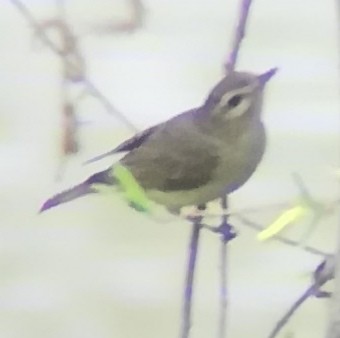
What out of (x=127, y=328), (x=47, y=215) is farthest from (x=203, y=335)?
(x=47, y=215)

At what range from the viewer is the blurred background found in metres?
0.79

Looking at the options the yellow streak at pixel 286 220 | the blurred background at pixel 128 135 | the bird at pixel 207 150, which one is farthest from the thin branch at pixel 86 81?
the yellow streak at pixel 286 220

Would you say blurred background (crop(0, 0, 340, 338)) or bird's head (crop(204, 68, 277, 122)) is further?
blurred background (crop(0, 0, 340, 338))

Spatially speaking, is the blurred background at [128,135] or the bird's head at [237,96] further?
the blurred background at [128,135]

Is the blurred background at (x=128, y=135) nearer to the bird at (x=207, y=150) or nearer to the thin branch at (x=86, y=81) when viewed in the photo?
the thin branch at (x=86, y=81)

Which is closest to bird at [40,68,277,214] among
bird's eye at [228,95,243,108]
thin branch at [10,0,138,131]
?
bird's eye at [228,95,243,108]

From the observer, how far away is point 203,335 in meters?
0.88

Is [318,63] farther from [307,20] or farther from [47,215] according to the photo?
[47,215]

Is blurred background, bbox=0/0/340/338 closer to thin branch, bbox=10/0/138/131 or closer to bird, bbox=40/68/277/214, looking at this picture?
thin branch, bbox=10/0/138/131

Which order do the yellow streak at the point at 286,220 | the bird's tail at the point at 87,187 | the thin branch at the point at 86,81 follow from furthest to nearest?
the thin branch at the point at 86,81, the bird's tail at the point at 87,187, the yellow streak at the point at 286,220

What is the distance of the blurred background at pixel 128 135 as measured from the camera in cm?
79

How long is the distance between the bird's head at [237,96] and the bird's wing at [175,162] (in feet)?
0.07

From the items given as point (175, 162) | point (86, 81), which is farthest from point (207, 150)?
point (86, 81)

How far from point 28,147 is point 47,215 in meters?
0.07
